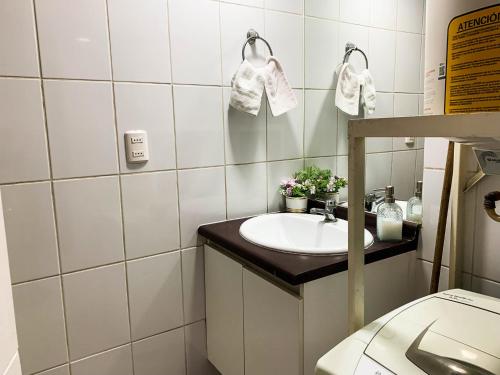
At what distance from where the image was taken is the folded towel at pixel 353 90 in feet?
4.76

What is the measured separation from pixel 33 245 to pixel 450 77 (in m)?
1.17

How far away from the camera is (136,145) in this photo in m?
1.21

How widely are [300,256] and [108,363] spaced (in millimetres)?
821

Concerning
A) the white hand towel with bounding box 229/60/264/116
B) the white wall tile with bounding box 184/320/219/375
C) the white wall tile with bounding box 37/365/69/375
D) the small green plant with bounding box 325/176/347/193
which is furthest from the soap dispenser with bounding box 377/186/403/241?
the white wall tile with bounding box 37/365/69/375

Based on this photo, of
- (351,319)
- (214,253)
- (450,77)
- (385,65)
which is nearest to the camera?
(450,77)

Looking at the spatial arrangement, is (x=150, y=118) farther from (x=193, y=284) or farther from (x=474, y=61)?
(x=474, y=61)

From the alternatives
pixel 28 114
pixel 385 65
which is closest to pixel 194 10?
pixel 28 114

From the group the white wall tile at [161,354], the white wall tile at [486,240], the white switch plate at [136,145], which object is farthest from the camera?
the white wall tile at [161,354]

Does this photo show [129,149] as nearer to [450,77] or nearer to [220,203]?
[220,203]

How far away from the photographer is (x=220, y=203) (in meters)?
1.41

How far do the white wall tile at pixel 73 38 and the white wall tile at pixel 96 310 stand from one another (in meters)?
0.65

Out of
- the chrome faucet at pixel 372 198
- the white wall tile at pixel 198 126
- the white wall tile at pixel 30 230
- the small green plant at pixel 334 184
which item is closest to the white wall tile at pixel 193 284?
the white wall tile at pixel 198 126

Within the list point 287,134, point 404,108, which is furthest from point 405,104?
point 287,134

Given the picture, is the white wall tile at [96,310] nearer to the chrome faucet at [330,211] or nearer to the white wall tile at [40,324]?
the white wall tile at [40,324]
